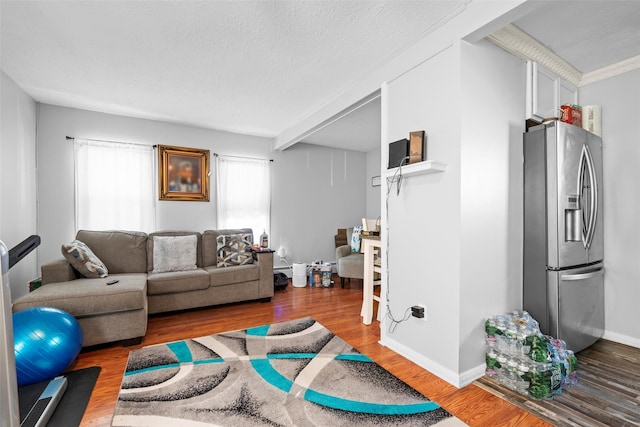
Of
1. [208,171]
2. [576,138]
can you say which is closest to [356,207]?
[208,171]

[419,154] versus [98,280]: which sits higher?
[419,154]

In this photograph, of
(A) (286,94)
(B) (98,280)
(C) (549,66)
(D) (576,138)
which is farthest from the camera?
(A) (286,94)

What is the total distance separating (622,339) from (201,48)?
14.4ft

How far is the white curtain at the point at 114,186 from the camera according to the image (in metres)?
3.68

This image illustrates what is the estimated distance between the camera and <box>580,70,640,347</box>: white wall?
2496mm

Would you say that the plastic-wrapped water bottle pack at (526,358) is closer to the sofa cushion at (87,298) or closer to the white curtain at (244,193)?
the sofa cushion at (87,298)

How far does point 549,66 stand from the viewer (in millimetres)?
2432

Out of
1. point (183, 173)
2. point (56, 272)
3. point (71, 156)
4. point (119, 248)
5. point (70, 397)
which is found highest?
point (71, 156)

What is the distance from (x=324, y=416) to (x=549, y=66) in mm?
3152

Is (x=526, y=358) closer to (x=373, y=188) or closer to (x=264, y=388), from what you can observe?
(x=264, y=388)

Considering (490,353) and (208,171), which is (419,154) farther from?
(208,171)

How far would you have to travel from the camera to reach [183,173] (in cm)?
425

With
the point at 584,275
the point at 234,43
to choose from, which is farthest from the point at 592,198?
the point at 234,43

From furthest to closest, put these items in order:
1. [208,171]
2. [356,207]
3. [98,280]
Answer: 1. [356,207]
2. [208,171]
3. [98,280]
